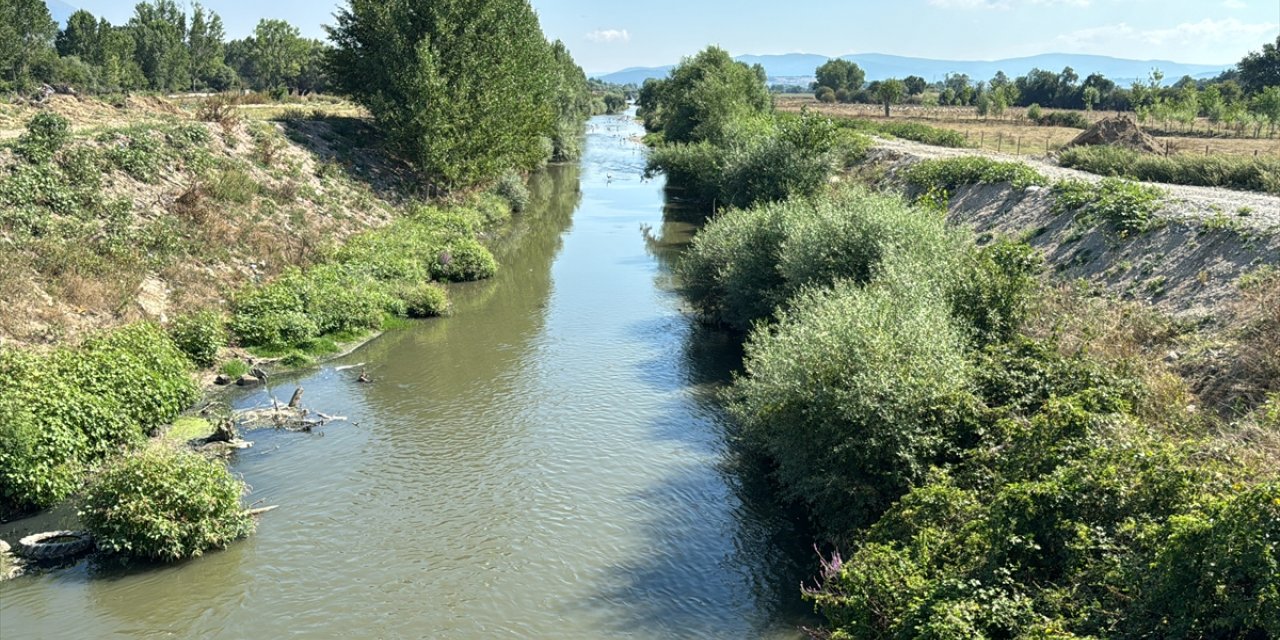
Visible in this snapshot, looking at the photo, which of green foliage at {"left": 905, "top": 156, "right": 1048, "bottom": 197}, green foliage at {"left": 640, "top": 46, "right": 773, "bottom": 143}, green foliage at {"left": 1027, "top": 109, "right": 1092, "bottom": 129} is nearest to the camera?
green foliage at {"left": 905, "top": 156, "right": 1048, "bottom": 197}

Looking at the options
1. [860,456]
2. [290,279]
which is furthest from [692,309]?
[860,456]

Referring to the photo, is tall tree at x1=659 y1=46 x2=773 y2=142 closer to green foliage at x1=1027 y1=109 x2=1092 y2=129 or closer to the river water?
the river water

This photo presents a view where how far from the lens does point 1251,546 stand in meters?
9.39

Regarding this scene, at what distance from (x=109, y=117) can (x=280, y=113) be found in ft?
45.6

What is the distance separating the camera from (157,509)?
1559 centimetres

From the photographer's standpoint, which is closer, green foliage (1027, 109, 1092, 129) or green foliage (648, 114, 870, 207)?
green foliage (648, 114, 870, 207)

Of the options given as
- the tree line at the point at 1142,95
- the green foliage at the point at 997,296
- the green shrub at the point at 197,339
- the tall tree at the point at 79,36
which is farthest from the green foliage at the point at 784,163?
the tall tree at the point at 79,36

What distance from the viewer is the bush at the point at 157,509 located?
1544 cm

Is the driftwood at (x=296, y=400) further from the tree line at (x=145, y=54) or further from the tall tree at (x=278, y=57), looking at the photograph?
the tall tree at (x=278, y=57)

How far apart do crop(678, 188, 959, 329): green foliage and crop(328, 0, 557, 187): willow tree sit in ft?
66.7

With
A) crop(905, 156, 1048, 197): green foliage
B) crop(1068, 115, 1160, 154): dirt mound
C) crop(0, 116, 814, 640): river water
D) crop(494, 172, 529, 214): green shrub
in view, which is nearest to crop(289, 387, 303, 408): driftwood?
crop(0, 116, 814, 640): river water

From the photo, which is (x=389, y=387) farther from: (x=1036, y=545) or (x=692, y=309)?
(x=1036, y=545)

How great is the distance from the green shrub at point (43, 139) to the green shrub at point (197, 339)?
8.99m

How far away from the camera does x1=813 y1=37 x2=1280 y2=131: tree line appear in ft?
267
